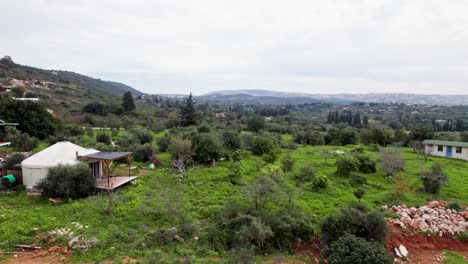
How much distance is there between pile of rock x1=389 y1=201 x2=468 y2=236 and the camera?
1292cm

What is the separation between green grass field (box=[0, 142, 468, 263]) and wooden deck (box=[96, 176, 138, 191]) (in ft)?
1.39

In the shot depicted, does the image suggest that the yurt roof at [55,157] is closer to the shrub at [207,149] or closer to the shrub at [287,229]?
the shrub at [207,149]

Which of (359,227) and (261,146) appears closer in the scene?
(359,227)

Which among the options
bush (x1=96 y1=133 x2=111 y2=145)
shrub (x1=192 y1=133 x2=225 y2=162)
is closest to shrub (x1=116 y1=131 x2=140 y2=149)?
bush (x1=96 y1=133 x2=111 y2=145)

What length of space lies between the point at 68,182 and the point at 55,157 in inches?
112

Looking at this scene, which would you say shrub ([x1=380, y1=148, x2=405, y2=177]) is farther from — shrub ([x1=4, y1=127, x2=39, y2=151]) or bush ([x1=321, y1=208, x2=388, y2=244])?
shrub ([x1=4, y1=127, x2=39, y2=151])

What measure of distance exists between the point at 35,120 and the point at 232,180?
2500cm

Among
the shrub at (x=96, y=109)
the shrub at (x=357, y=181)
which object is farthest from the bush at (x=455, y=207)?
the shrub at (x=96, y=109)

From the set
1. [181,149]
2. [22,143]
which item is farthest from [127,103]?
[181,149]

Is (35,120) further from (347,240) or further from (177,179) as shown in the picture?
(347,240)

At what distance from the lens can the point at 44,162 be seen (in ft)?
52.0

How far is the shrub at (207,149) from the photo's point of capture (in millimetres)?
22344

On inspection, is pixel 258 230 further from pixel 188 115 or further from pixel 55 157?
pixel 188 115

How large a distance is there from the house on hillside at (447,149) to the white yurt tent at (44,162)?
1318 inches
